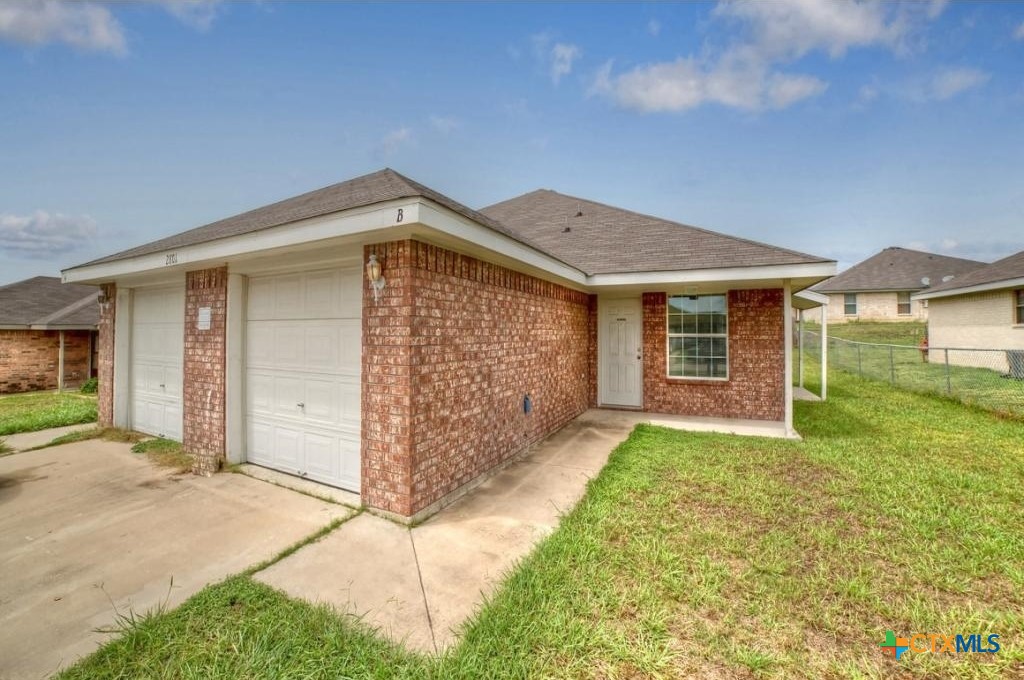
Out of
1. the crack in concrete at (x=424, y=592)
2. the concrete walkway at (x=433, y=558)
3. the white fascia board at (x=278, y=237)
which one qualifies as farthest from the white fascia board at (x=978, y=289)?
the crack in concrete at (x=424, y=592)

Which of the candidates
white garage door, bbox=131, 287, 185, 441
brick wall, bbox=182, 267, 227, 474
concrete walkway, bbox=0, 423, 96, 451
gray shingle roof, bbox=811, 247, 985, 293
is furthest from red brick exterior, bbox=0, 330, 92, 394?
gray shingle roof, bbox=811, 247, 985, 293

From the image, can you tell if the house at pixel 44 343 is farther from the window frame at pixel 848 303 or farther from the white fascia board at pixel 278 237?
the window frame at pixel 848 303

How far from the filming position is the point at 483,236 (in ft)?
12.9

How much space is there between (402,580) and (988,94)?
1712cm

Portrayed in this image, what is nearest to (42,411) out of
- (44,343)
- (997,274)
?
(44,343)

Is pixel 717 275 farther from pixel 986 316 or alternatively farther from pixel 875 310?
pixel 875 310

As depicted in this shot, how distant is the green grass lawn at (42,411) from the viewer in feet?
22.7

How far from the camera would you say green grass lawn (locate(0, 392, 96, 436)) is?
6.91 metres

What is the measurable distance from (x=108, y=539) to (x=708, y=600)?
4.82 meters

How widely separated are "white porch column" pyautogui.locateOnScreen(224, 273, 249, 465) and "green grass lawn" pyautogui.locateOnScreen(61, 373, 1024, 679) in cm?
283

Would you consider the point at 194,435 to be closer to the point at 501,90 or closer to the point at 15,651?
the point at 15,651

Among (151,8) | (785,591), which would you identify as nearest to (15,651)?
(785,591)

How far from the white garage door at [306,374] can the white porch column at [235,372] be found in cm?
8

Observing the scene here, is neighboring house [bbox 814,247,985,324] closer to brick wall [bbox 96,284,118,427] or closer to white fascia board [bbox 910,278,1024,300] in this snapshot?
white fascia board [bbox 910,278,1024,300]
